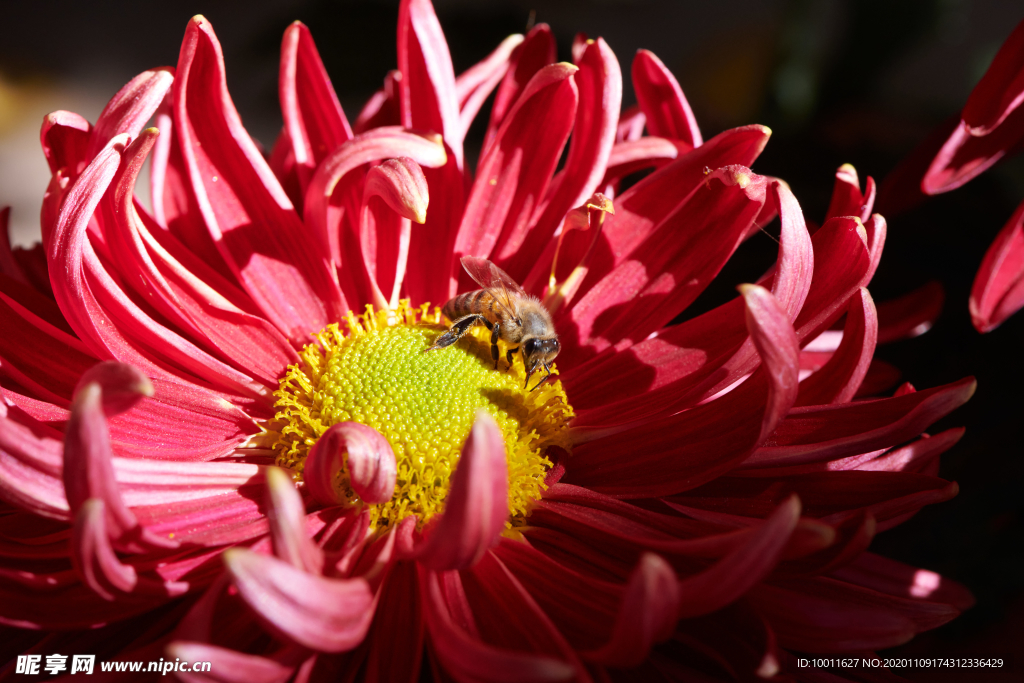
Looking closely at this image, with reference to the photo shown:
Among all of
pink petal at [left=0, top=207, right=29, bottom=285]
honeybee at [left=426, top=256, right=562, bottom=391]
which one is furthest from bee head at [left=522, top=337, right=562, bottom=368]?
pink petal at [left=0, top=207, right=29, bottom=285]

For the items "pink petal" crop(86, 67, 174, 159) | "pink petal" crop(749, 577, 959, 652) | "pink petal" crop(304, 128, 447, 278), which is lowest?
"pink petal" crop(749, 577, 959, 652)

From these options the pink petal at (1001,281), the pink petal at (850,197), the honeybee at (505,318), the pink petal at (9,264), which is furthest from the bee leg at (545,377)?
the pink petal at (9,264)

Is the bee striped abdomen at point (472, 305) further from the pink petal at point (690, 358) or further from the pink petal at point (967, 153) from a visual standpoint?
the pink petal at point (967, 153)

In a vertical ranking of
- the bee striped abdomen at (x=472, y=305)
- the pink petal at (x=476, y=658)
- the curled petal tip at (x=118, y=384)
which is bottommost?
the pink petal at (x=476, y=658)

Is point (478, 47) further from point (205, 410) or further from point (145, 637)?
point (145, 637)

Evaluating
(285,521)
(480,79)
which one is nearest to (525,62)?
(480,79)

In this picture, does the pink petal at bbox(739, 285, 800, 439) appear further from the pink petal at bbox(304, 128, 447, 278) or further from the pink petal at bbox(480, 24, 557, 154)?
the pink petal at bbox(480, 24, 557, 154)
